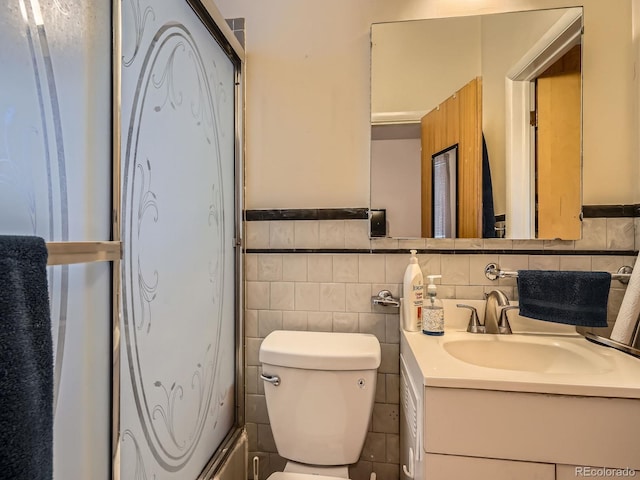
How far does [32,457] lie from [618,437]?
1034 mm

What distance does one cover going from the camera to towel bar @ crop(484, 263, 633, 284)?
1.23 m

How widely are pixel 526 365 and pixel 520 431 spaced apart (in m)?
0.41

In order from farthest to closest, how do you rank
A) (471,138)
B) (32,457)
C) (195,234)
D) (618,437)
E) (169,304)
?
(471,138), (195,234), (169,304), (618,437), (32,457)

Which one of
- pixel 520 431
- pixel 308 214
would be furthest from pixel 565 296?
pixel 308 214

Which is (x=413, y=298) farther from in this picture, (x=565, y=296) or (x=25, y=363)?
(x=25, y=363)

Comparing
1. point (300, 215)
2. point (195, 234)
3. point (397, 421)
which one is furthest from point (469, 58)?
point (397, 421)

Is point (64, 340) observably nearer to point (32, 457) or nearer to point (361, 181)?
point (32, 457)

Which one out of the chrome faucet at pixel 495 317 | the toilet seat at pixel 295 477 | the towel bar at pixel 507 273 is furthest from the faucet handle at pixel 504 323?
the toilet seat at pixel 295 477

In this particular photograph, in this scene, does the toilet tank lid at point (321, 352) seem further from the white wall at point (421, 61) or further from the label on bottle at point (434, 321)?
the white wall at point (421, 61)

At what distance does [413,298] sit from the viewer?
1238 millimetres

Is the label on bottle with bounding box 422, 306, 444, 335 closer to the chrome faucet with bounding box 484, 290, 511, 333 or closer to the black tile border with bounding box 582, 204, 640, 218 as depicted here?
the chrome faucet with bounding box 484, 290, 511, 333

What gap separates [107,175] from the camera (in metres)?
0.68

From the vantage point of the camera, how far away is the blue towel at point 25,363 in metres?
0.42

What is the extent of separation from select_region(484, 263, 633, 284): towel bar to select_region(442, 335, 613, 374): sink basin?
0.73ft
